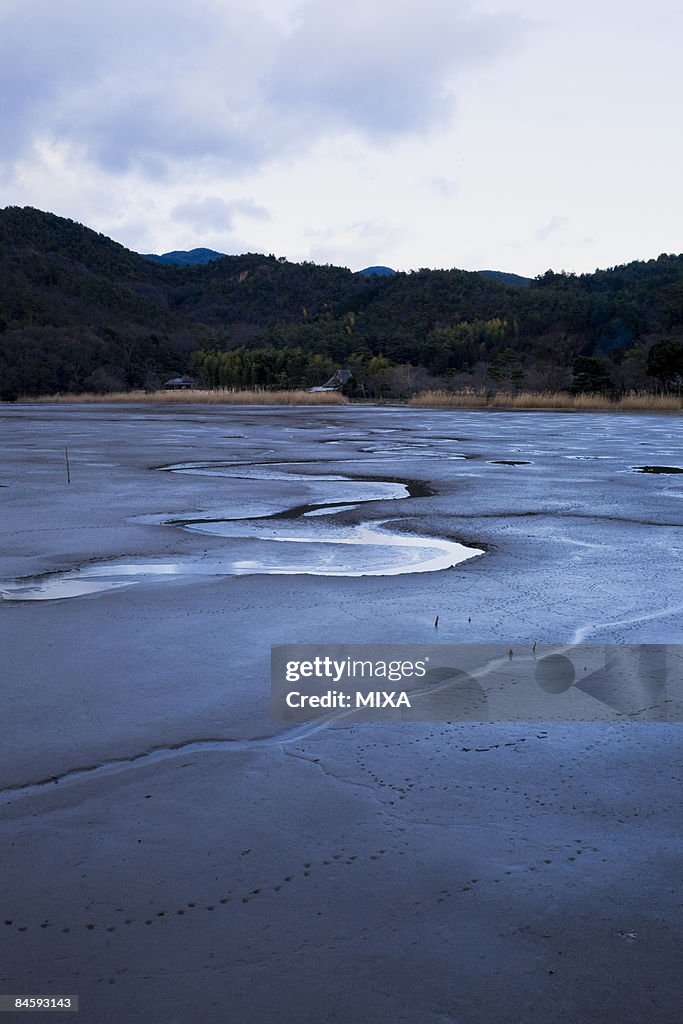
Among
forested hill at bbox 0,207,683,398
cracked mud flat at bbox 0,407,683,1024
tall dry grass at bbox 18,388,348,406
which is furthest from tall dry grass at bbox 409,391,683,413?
cracked mud flat at bbox 0,407,683,1024

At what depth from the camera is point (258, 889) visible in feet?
8.01

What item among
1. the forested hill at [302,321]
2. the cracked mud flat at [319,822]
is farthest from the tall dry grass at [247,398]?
the cracked mud flat at [319,822]

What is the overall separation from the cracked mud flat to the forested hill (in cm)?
4483

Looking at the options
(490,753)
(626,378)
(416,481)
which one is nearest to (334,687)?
(490,753)

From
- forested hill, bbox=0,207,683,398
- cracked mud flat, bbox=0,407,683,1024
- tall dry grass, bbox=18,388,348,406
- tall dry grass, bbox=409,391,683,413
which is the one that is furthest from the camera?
forested hill, bbox=0,207,683,398

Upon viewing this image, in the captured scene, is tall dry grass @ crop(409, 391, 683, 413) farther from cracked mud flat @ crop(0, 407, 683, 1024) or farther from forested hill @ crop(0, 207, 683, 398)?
cracked mud flat @ crop(0, 407, 683, 1024)

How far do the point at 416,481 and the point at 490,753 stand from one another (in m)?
9.32

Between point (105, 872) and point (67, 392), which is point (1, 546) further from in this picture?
point (67, 392)

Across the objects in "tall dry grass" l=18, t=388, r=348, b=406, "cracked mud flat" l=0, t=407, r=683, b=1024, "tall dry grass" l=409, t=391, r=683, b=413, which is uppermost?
"tall dry grass" l=18, t=388, r=348, b=406

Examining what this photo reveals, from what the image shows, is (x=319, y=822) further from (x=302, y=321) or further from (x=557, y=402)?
(x=302, y=321)

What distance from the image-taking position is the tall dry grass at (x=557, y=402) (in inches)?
1602

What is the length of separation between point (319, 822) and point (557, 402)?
41.9m

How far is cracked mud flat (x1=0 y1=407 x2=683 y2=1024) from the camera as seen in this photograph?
2.09 m

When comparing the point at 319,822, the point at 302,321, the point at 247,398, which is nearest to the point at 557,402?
the point at 247,398
